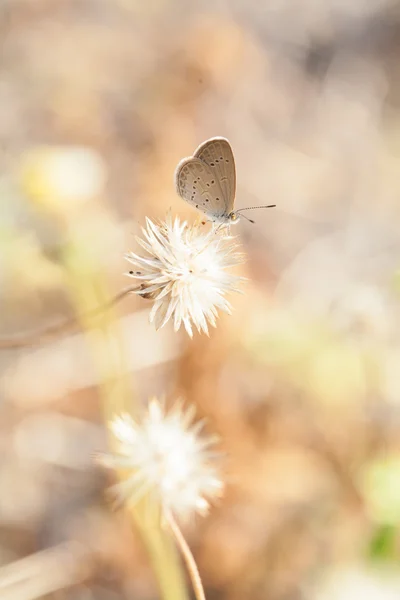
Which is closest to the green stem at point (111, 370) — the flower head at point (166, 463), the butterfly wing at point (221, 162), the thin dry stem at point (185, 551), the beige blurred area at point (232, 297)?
the beige blurred area at point (232, 297)

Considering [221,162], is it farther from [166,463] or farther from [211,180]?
[166,463]

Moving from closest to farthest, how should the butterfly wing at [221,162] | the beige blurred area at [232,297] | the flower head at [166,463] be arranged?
the butterfly wing at [221,162]
the flower head at [166,463]
the beige blurred area at [232,297]

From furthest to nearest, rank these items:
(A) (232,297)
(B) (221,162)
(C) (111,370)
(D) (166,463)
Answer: (A) (232,297), (C) (111,370), (D) (166,463), (B) (221,162)

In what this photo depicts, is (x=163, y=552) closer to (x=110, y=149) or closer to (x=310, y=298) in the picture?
(x=310, y=298)

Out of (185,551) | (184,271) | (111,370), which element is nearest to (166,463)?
(185,551)

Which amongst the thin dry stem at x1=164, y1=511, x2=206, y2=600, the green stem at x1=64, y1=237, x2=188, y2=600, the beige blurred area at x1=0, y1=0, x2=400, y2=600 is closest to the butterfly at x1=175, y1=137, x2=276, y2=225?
the thin dry stem at x1=164, y1=511, x2=206, y2=600

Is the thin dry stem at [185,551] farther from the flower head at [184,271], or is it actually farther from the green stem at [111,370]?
the green stem at [111,370]

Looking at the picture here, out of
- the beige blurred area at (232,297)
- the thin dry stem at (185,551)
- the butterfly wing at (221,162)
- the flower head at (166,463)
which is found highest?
the beige blurred area at (232,297)

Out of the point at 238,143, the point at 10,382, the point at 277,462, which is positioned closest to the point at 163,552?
the point at 277,462
